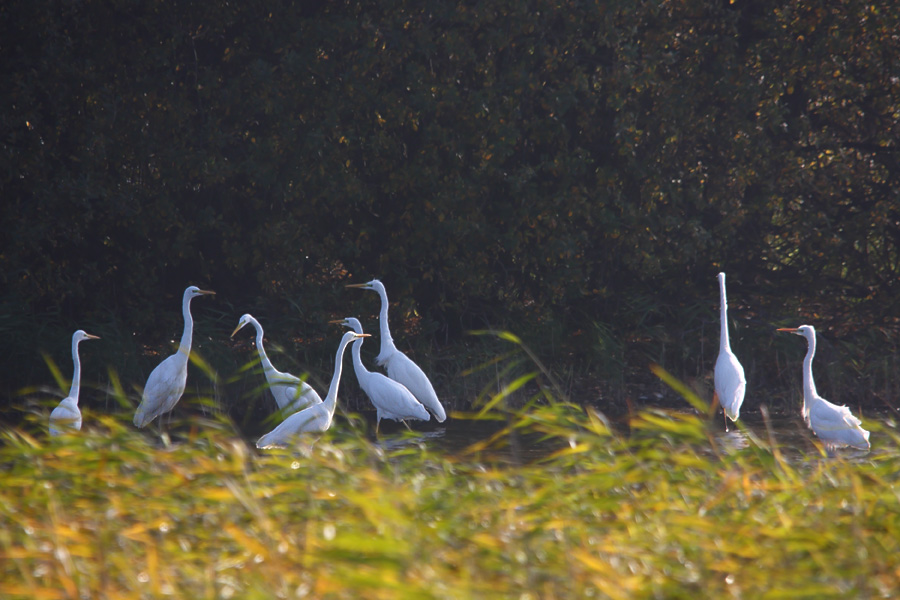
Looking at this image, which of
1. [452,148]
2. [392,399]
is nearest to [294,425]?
[392,399]

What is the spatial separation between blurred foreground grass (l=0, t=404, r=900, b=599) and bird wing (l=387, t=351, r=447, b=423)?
4.65 m

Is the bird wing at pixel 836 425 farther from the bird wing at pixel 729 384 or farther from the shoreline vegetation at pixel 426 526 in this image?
the shoreline vegetation at pixel 426 526

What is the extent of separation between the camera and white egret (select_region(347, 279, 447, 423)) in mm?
10180

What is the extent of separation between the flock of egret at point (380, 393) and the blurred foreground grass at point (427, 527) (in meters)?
2.41

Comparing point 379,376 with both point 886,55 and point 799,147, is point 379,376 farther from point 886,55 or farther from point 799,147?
point 886,55

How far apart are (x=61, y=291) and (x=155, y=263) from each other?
4.05 ft

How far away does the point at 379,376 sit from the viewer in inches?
384

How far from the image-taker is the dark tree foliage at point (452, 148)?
11336 millimetres

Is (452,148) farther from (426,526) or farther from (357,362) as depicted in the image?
(426,526)

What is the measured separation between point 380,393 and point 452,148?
3.31m

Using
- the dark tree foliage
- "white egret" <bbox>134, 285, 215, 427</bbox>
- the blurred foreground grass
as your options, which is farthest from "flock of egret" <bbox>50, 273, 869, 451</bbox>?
the blurred foreground grass

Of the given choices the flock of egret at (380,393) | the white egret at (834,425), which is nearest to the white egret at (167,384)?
the flock of egret at (380,393)

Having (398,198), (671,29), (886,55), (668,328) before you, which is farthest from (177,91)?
(886,55)

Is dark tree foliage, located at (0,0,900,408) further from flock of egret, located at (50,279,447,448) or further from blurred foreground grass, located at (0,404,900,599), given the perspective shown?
blurred foreground grass, located at (0,404,900,599)
